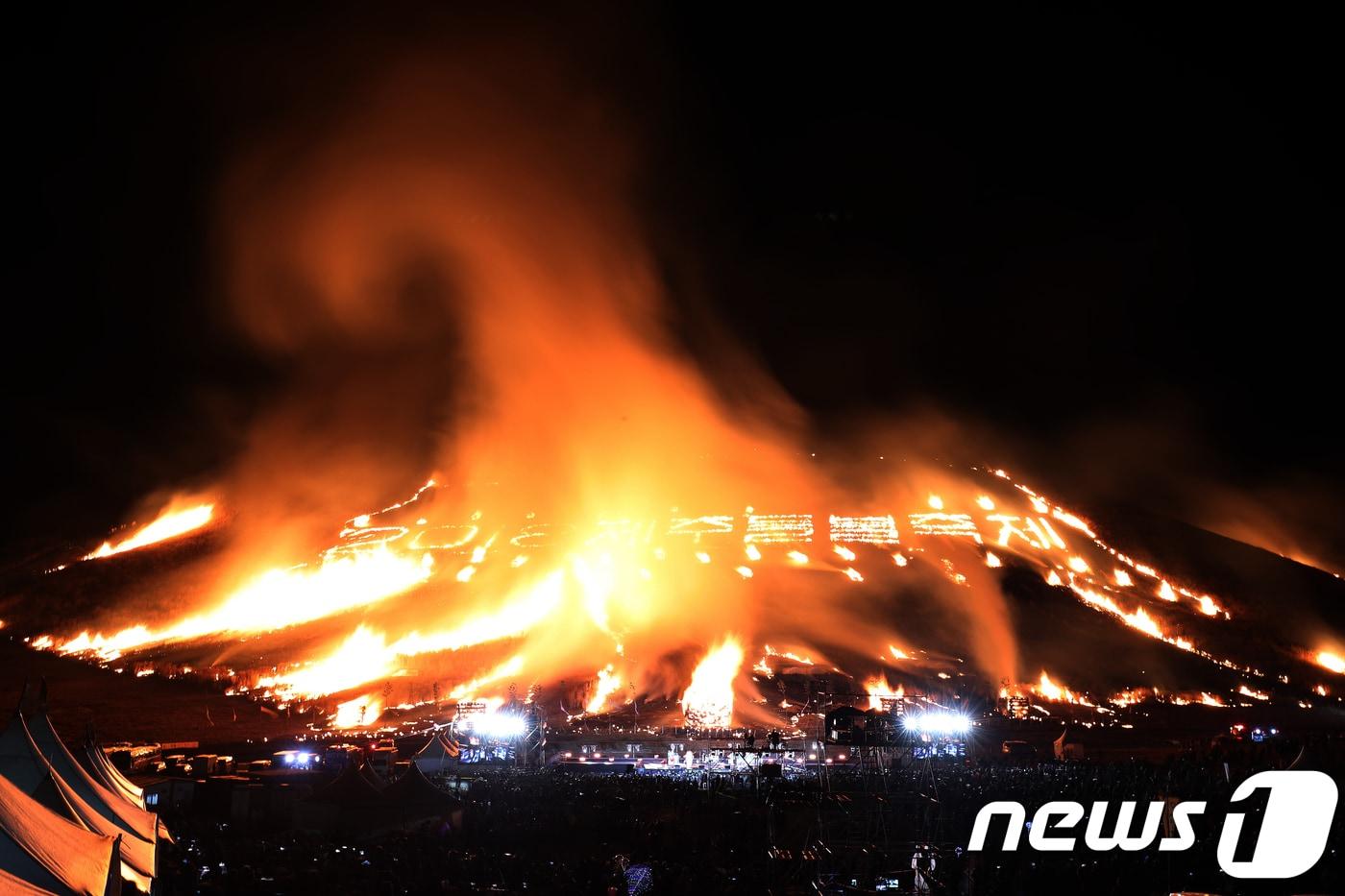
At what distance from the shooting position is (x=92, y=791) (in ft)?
58.9

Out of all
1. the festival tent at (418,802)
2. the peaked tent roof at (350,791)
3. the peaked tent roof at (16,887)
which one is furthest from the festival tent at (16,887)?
the peaked tent roof at (350,791)

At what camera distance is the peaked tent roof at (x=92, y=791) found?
17750mm

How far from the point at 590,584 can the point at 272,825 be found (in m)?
55.2

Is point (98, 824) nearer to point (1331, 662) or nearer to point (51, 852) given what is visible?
point (51, 852)

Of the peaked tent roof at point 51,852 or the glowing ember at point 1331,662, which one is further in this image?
the glowing ember at point 1331,662

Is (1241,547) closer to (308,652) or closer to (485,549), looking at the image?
(485,549)

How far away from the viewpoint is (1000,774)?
105 feet

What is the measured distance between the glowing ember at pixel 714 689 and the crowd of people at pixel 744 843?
68.9 feet

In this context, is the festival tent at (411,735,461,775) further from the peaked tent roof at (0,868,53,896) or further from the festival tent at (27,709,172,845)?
the peaked tent roof at (0,868,53,896)

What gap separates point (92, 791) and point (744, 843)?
43.5 ft

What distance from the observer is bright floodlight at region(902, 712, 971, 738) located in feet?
140

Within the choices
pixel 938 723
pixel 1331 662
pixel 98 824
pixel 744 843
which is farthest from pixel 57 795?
pixel 1331 662

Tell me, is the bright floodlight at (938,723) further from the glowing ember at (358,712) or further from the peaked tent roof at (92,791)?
the peaked tent roof at (92,791)

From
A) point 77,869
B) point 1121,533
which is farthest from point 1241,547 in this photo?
point 77,869
